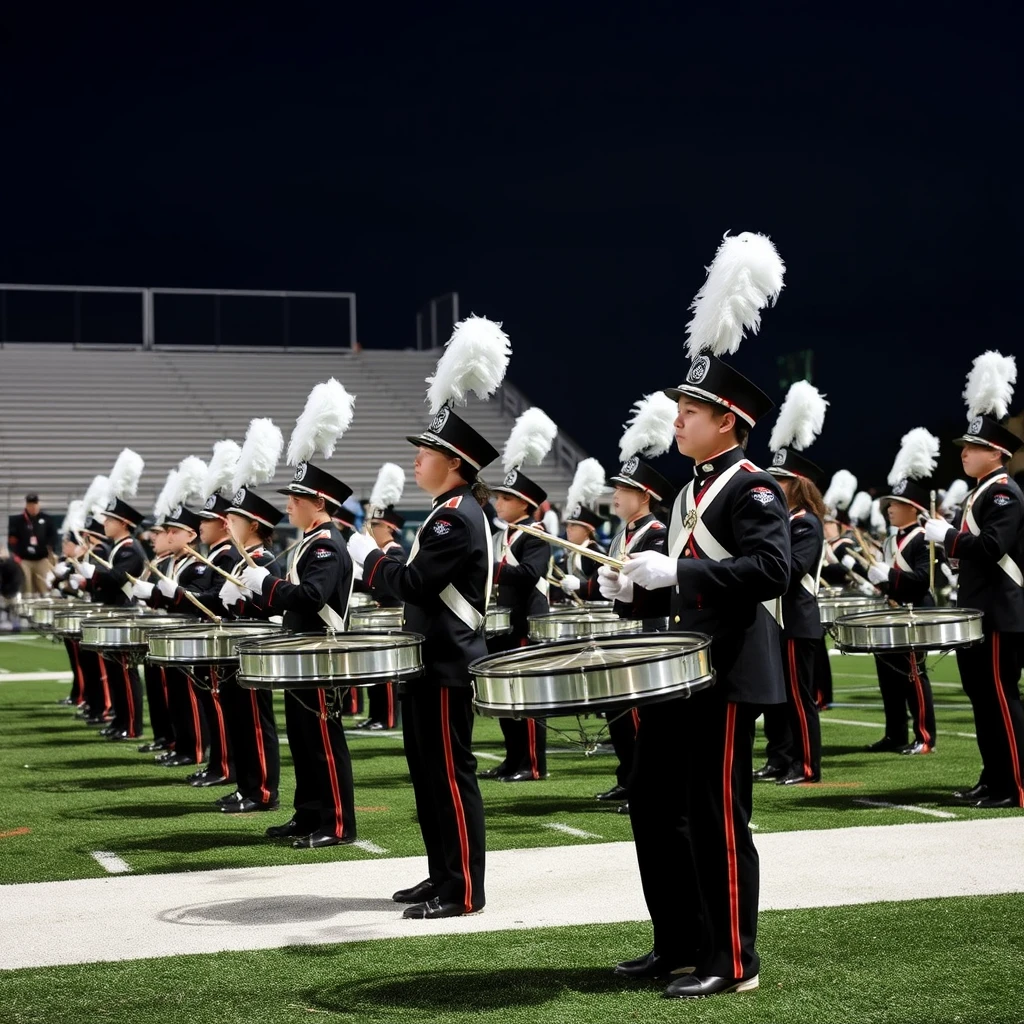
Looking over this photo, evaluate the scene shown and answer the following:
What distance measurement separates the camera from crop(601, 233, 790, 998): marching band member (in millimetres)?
4445

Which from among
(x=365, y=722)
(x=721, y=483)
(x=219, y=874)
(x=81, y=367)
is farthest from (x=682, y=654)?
(x=81, y=367)

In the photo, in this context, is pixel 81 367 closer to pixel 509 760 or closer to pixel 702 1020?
pixel 509 760

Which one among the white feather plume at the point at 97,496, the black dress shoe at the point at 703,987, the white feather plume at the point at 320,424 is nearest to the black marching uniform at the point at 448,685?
the black dress shoe at the point at 703,987

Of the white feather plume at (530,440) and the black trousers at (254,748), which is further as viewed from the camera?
the white feather plume at (530,440)

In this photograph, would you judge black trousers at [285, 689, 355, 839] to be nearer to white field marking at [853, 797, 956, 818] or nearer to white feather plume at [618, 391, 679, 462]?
white feather plume at [618, 391, 679, 462]

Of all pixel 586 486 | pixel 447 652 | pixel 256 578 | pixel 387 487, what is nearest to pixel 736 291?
pixel 447 652

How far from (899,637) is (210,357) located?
91.0 feet

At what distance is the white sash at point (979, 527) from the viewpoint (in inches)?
308

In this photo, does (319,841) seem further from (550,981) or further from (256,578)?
(550,981)

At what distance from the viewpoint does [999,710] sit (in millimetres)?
7738

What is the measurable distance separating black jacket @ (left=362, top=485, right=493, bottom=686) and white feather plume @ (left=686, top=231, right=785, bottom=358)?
1.22m

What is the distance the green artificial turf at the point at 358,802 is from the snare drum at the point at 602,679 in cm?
241

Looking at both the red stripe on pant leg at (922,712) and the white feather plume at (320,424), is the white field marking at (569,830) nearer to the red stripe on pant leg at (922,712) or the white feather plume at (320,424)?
the white feather plume at (320,424)

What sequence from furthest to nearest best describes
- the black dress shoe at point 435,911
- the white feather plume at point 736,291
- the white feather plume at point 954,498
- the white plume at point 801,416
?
1. the white feather plume at point 954,498
2. the white plume at point 801,416
3. the black dress shoe at point 435,911
4. the white feather plume at point 736,291
